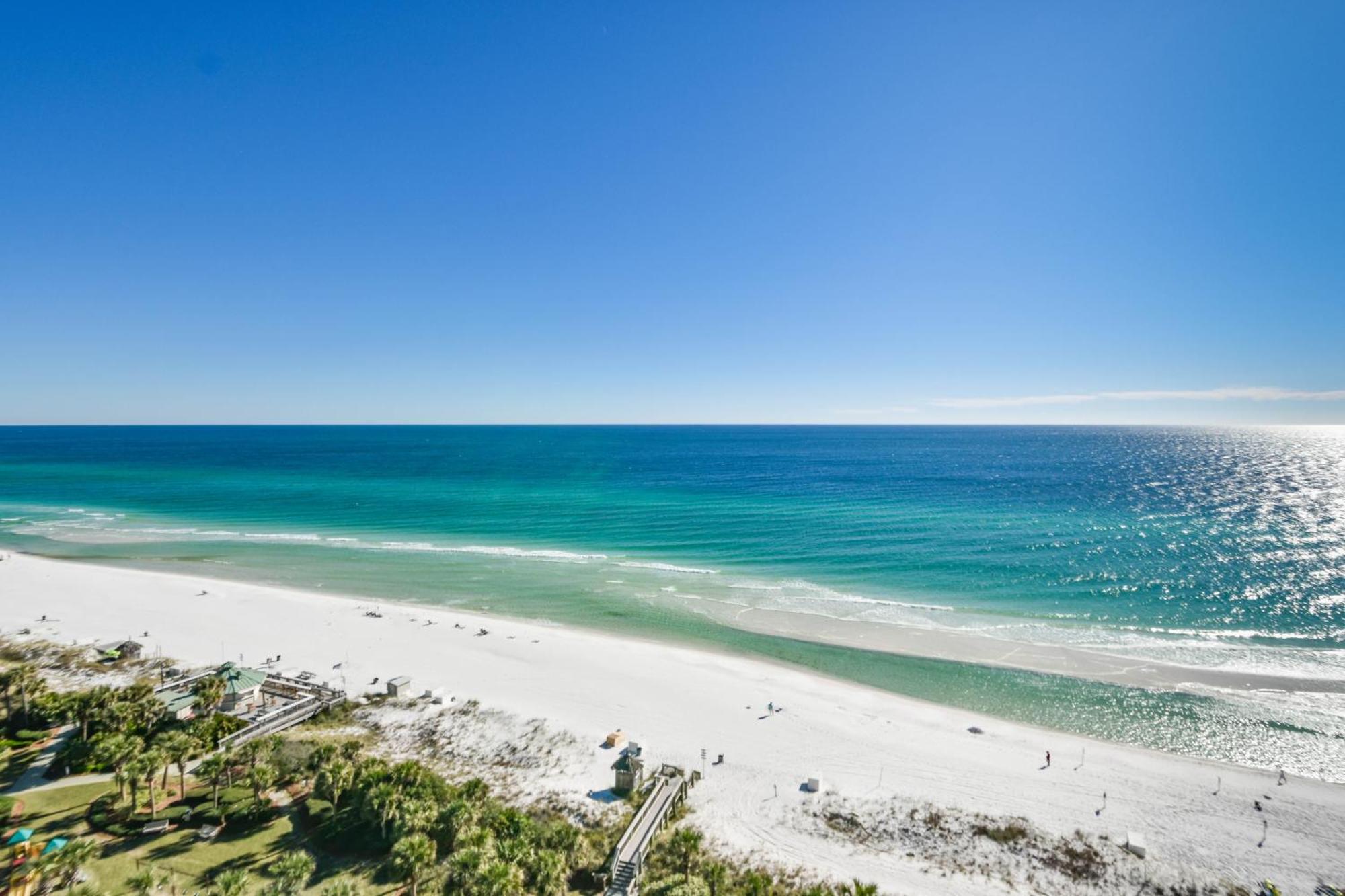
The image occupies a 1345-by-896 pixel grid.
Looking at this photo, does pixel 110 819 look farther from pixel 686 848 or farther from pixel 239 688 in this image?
pixel 686 848

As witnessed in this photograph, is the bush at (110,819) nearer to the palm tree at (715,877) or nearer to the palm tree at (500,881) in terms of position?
the palm tree at (500,881)

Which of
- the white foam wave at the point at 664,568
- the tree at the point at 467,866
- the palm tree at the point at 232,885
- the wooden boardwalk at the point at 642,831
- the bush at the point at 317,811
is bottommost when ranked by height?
the wooden boardwalk at the point at 642,831

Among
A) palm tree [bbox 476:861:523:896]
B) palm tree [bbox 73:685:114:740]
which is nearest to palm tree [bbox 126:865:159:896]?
palm tree [bbox 476:861:523:896]

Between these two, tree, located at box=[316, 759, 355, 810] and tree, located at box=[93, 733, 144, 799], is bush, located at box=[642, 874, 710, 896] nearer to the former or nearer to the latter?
tree, located at box=[316, 759, 355, 810]

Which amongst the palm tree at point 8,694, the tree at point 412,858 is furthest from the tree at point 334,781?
the palm tree at point 8,694

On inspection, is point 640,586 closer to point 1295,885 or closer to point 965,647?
point 965,647

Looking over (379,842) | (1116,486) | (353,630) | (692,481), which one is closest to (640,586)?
(353,630)

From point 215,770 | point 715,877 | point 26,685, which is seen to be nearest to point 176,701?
point 26,685
